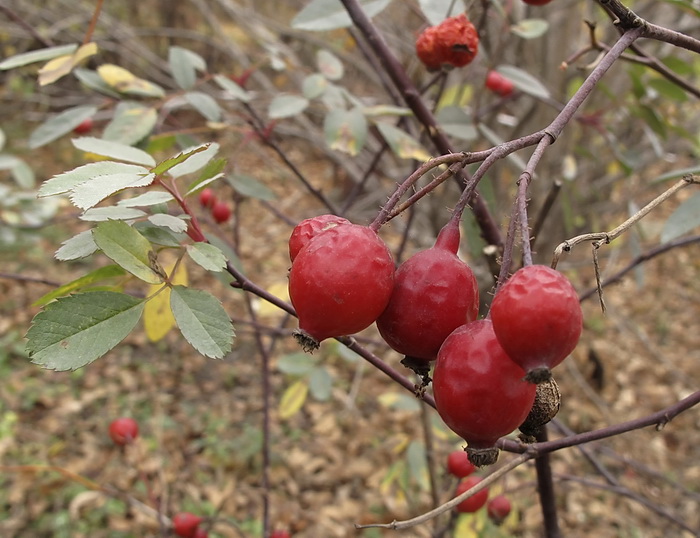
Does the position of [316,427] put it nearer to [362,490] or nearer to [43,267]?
[362,490]

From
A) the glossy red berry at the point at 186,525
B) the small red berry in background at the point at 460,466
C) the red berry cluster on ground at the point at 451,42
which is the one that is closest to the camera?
the red berry cluster on ground at the point at 451,42

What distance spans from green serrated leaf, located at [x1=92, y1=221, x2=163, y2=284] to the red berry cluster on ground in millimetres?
666

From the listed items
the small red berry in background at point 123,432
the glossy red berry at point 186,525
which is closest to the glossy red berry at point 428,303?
the glossy red berry at point 186,525

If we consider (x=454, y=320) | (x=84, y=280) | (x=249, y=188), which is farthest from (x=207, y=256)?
(x=249, y=188)

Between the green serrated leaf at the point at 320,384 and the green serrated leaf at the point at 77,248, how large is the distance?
1361 mm

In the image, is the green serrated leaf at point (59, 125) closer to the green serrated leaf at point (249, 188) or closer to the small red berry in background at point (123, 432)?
the green serrated leaf at point (249, 188)

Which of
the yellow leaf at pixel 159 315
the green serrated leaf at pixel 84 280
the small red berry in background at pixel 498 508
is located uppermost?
the green serrated leaf at pixel 84 280

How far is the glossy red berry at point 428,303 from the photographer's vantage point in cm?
55

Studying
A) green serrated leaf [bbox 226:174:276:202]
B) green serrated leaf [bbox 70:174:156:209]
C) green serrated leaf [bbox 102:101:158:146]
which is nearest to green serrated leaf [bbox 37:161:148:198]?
green serrated leaf [bbox 70:174:156:209]

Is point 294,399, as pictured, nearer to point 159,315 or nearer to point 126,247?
point 159,315

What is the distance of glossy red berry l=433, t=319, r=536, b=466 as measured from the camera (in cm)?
50

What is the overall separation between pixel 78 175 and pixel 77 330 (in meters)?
0.18

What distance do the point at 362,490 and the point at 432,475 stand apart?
165 centimetres

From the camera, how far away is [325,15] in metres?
1.31
